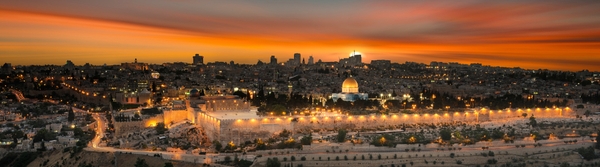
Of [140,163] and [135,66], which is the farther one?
[135,66]

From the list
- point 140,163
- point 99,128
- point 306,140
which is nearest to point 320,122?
point 306,140

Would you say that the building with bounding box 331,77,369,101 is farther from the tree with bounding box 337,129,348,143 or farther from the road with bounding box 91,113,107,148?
the road with bounding box 91,113,107,148

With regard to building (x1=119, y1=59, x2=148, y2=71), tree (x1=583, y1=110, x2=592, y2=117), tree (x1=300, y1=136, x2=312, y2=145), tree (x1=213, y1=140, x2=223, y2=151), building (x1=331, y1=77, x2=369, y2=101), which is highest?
building (x1=119, y1=59, x2=148, y2=71)

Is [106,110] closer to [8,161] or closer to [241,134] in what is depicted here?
[8,161]

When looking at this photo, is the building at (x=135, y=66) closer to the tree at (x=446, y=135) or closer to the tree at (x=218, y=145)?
the tree at (x=218, y=145)

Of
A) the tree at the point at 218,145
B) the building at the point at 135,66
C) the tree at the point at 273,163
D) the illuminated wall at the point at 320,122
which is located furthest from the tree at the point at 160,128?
the building at the point at 135,66

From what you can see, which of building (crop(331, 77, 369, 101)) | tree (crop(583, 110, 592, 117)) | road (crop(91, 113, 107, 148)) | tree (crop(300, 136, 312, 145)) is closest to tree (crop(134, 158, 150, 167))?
road (crop(91, 113, 107, 148))

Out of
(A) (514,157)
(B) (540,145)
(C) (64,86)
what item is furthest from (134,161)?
(C) (64,86)

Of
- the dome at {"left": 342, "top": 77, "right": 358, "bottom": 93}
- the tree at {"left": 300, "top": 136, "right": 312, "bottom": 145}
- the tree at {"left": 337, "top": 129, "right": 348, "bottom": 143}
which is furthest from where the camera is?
the dome at {"left": 342, "top": 77, "right": 358, "bottom": 93}

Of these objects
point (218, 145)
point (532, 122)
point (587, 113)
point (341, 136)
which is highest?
point (587, 113)

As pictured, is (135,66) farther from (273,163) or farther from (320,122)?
(273,163)

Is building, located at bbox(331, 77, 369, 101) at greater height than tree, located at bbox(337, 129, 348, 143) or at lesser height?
greater

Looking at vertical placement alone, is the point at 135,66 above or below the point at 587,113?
above
